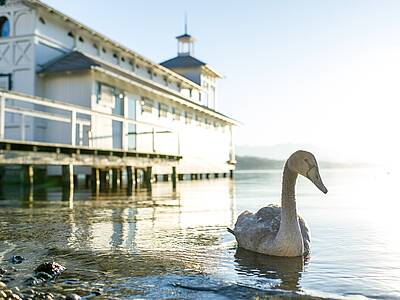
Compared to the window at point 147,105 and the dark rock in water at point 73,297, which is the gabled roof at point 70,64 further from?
the dark rock in water at point 73,297

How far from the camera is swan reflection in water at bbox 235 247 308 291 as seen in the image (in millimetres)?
4805

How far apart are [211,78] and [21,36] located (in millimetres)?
28558

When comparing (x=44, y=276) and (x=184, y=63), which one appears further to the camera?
(x=184, y=63)

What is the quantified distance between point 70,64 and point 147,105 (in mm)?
7349

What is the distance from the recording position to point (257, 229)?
643 cm

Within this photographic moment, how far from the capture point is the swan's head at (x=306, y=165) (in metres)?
5.92

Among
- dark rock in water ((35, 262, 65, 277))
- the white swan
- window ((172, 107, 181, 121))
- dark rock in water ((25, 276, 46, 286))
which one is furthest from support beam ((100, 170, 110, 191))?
dark rock in water ((25, 276, 46, 286))

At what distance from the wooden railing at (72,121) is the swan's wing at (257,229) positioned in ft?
26.2

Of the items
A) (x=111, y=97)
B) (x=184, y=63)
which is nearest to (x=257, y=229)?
(x=111, y=97)

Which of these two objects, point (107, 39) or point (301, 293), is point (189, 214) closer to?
point (301, 293)

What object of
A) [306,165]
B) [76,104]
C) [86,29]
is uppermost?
[86,29]

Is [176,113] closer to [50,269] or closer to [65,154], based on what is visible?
[65,154]

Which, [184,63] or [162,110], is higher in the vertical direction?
[184,63]

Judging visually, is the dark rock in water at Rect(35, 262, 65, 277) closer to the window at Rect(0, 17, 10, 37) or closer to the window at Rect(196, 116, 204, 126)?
the window at Rect(0, 17, 10, 37)
